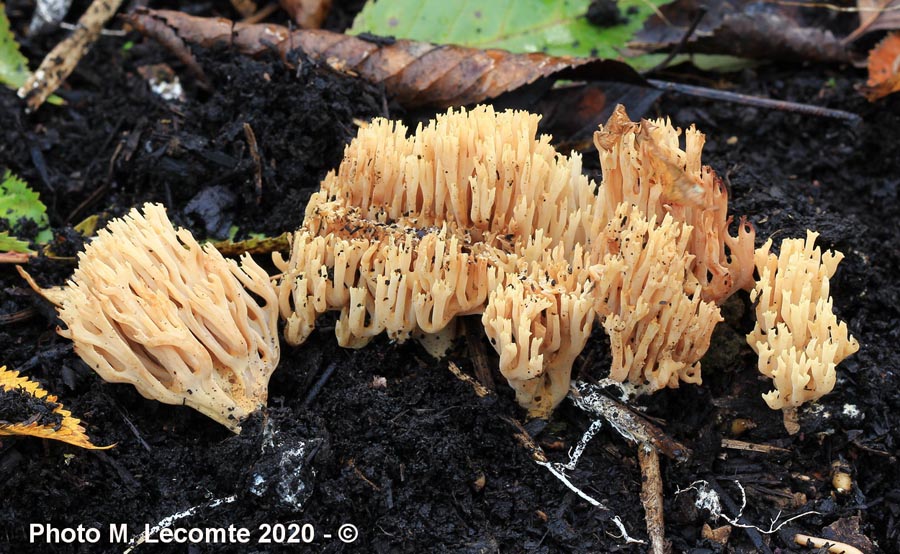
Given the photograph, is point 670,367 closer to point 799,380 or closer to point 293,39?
point 799,380

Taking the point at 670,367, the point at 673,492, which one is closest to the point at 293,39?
the point at 670,367

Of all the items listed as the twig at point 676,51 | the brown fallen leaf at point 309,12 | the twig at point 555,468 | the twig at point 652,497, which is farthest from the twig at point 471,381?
the brown fallen leaf at point 309,12

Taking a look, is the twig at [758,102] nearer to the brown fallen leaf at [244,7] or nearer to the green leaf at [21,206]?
the brown fallen leaf at [244,7]

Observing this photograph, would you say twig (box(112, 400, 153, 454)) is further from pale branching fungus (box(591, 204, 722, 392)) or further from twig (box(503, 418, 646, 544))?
pale branching fungus (box(591, 204, 722, 392))

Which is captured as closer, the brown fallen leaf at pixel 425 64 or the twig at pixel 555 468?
the twig at pixel 555 468

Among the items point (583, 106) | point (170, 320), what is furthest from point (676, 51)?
point (170, 320)

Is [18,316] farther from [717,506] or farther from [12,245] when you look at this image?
[717,506]
